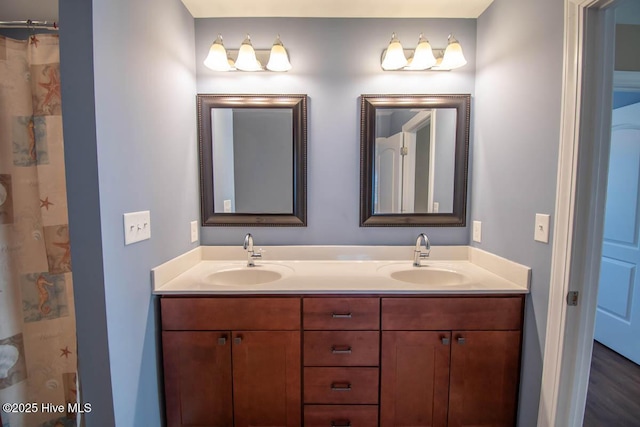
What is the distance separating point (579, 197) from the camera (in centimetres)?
100

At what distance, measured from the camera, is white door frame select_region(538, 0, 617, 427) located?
0.97 m

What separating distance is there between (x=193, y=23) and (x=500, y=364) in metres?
2.52

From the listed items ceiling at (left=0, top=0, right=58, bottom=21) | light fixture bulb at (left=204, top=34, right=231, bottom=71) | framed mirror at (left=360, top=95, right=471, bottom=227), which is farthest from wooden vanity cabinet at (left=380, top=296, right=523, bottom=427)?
ceiling at (left=0, top=0, right=58, bottom=21)

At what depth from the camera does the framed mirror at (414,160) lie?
5.34 ft

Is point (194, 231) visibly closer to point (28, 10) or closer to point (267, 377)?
point (267, 377)

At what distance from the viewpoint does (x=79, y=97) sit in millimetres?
885

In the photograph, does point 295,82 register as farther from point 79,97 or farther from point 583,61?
point 583,61

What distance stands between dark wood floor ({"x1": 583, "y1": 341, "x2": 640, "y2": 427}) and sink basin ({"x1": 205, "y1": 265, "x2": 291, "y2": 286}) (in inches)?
77.9

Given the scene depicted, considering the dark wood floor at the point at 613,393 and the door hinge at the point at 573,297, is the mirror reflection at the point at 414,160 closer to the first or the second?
the door hinge at the point at 573,297

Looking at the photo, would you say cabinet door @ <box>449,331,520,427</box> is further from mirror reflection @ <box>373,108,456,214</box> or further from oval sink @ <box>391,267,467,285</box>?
mirror reflection @ <box>373,108,456,214</box>

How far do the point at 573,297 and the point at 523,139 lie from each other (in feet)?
2.36

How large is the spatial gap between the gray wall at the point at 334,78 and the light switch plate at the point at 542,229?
524 millimetres

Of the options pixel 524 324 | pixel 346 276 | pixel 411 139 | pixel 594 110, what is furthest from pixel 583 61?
pixel 346 276

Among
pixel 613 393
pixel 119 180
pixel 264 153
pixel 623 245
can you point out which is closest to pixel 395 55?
pixel 264 153
